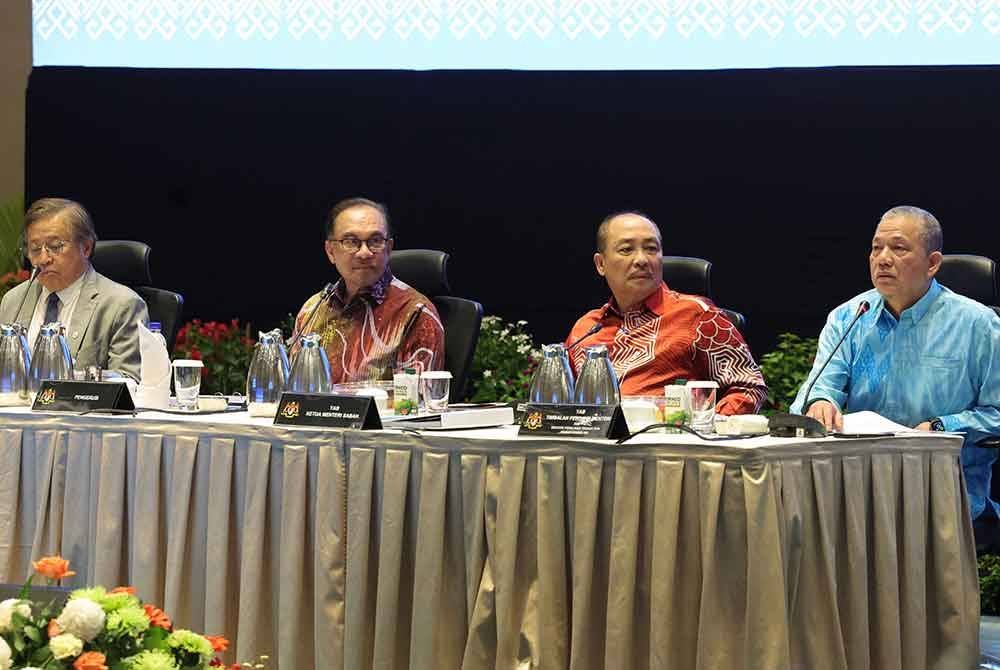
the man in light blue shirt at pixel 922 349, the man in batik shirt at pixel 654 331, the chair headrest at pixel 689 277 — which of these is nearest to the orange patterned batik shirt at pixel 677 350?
the man in batik shirt at pixel 654 331

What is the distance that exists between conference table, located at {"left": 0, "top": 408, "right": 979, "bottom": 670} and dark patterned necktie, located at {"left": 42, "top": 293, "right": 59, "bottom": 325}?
1.09 meters

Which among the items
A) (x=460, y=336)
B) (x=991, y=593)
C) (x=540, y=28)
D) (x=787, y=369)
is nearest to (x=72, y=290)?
(x=460, y=336)

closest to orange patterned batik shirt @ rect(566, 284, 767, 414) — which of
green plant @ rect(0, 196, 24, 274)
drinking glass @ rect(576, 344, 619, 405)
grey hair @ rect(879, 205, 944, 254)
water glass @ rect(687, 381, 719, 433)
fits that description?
grey hair @ rect(879, 205, 944, 254)

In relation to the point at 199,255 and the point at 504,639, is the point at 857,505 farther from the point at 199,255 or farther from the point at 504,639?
the point at 199,255

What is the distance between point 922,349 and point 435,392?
4.30ft

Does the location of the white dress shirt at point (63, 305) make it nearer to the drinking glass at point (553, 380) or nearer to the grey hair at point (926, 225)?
the drinking glass at point (553, 380)

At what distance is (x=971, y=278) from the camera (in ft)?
12.3

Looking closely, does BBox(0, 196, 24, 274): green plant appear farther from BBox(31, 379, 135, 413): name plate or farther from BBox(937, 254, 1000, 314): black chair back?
BBox(937, 254, 1000, 314): black chair back

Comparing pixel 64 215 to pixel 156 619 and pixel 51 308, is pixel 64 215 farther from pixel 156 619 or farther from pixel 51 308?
pixel 156 619

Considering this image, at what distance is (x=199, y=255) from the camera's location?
6.15m

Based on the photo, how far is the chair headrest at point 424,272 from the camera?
391cm

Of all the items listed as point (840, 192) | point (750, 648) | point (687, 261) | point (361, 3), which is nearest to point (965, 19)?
point (840, 192)

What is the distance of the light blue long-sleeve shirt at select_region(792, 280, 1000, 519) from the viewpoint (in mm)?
3461

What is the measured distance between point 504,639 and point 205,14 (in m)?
4.05
